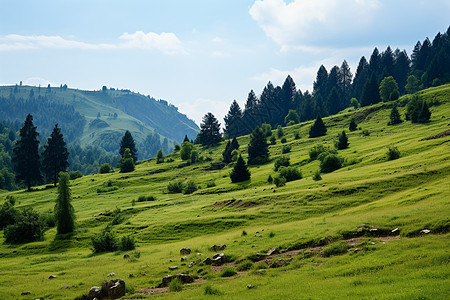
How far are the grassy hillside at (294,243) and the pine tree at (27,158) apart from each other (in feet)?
176

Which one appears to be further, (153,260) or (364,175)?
(364,175)

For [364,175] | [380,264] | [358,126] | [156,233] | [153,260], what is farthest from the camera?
[358,126]

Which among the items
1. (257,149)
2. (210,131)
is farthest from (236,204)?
(210,131)

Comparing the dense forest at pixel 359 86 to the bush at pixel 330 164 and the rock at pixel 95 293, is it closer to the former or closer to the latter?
the bush at pixel 330 164

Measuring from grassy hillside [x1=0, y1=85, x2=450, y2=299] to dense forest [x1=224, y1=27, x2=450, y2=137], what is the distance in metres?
96.0

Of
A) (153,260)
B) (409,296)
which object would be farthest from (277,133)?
(409,296)

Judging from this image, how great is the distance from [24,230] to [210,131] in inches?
4413

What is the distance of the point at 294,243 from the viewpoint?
2344 centimetres

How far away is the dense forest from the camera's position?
460ft

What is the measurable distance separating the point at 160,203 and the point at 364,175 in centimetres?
3421

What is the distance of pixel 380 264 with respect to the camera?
52.5 ft

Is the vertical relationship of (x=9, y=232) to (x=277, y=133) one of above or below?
below

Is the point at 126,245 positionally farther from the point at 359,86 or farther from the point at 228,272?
the point at 359,86

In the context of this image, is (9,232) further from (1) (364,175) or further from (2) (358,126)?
(2) (358,126)
